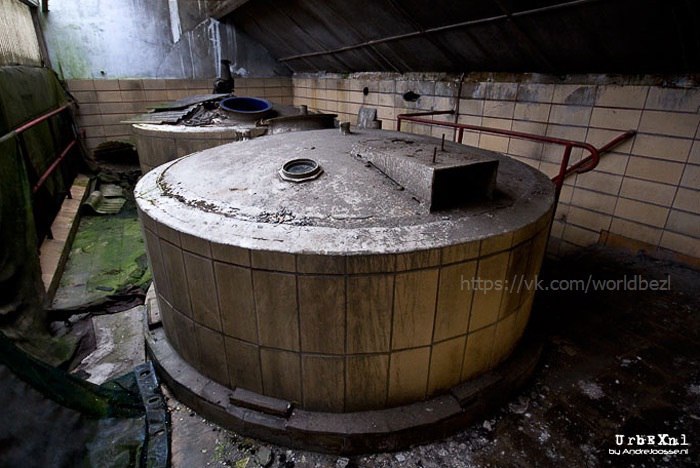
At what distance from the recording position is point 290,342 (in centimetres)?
217

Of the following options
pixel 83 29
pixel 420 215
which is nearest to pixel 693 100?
pixel 420 215

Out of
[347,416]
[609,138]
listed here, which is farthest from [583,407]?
[609,138]

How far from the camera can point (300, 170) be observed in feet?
8.76

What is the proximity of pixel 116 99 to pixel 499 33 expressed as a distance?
836 cm

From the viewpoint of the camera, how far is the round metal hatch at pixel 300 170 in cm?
255

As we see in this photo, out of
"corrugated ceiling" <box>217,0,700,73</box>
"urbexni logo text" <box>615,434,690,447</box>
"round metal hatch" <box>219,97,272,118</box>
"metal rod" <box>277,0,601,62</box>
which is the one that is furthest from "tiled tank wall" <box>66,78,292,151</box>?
"urbexni logo text" <box>615,434,690,447</box>

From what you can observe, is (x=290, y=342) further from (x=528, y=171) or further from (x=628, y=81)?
(x=628, y=81)

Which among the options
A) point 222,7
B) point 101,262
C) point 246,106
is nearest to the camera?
point 101,262

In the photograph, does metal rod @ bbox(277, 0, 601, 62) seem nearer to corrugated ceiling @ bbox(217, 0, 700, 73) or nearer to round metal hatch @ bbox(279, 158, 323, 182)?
corrugated ceiling @ bbox(217, 0, 700, 73)

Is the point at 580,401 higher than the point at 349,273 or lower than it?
lower

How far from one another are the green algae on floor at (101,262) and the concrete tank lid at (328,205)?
2.00 metres

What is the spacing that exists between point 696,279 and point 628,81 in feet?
6.85

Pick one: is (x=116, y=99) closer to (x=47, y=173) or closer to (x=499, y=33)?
(x=47, y=173)

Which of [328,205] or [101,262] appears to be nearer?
[328,205]
